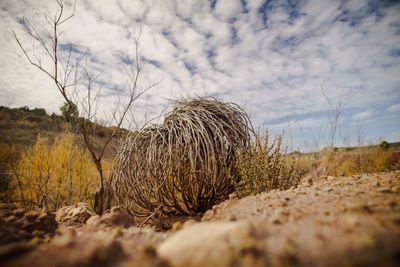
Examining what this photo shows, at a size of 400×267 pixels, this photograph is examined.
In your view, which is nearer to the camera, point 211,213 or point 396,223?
point 396,223

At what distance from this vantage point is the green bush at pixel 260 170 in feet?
10.2

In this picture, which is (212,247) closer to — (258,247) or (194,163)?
(258,247)

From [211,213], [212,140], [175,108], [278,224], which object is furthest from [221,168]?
[278,224]

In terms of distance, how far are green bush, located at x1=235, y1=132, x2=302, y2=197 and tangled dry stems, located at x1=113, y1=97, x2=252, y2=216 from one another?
0.52 feet

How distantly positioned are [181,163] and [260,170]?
105 cm

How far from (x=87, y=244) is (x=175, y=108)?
112 inches

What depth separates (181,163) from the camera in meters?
3.05

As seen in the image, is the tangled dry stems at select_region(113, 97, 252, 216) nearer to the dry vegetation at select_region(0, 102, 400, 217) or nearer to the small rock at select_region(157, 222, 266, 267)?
the dry vegetation at select_region(0, 102, 400, 217)

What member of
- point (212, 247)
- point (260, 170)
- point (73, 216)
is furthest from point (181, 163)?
point (212, 247)

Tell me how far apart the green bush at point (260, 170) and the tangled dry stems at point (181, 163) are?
16 cm

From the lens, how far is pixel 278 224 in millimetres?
1392

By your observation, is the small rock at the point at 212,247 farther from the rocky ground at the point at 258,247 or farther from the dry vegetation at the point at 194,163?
the dry vegetation at the point at 194,163

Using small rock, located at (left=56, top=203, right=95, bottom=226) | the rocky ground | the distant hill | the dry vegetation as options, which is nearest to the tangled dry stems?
the dry vegetation

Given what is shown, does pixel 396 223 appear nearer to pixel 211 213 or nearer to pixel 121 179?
pixel 211 213
